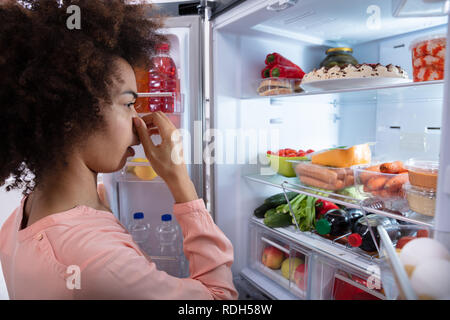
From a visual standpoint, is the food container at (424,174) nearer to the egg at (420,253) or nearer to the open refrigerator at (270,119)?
the open refrigerator at (270,119)

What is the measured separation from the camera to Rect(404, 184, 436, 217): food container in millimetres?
872

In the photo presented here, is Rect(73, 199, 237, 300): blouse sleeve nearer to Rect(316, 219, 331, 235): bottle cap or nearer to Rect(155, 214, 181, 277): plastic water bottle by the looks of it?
Rect(316, 219, 331, 235): bottle cap

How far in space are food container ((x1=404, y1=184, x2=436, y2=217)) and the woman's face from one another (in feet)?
2.90

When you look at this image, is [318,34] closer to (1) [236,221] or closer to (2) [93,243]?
(1) [236,221]

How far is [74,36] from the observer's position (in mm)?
646

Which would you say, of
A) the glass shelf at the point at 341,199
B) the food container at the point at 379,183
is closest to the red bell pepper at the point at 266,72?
the glass shelf at the point at 341,199

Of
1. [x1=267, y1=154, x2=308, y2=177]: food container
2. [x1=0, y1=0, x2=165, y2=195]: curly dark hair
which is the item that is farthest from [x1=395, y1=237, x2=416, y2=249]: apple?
[x1=267, y1=154, x2=308, y2=177]: food container

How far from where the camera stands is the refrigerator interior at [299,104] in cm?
129

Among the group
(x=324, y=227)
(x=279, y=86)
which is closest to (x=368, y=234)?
(x=324, y=227)

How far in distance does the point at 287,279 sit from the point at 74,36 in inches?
54.7

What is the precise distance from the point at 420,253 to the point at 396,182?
635 mm

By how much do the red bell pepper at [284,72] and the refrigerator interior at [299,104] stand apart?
0.45 ft

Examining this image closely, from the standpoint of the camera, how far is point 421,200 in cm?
90
